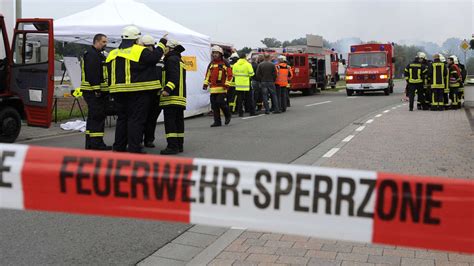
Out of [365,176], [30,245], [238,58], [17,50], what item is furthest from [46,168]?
[238,58]

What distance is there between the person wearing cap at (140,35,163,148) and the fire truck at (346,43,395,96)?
19124 millimetres

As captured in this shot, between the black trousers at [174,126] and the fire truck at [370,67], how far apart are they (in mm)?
19632

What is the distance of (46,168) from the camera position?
2693 mm

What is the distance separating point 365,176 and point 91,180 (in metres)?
1.36

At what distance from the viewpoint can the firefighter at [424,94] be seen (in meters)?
16.9

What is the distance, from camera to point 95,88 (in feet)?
27.1

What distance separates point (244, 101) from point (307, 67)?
11.4 meters

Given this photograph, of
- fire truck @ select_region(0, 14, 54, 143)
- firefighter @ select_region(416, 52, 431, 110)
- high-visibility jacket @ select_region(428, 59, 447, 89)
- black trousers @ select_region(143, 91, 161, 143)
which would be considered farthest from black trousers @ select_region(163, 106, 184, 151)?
firefighter @ select_region(416, 52, 431, 110)

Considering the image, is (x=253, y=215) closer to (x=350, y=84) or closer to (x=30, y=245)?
(x=30, y=245)

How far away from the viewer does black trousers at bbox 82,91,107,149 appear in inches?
328

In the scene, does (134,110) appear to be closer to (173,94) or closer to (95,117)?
(173,94)

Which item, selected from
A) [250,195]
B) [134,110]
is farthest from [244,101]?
[250,195]

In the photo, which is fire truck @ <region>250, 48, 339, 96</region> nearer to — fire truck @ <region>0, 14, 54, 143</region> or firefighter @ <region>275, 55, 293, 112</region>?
firefighter @ <region>275, 55, 293, 112</region>

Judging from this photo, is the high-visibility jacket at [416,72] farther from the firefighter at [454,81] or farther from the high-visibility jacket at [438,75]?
the firefighter at [454,81]
